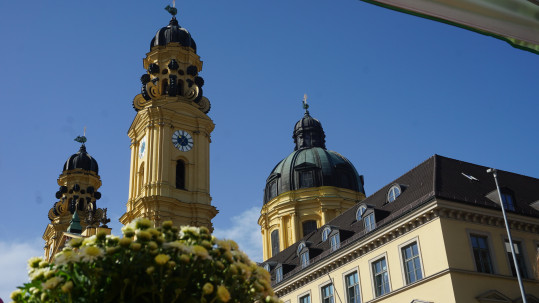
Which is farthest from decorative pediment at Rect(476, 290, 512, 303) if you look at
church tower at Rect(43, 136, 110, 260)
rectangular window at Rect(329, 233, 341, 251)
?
church tower at Rect(43, 136, 110, 260)

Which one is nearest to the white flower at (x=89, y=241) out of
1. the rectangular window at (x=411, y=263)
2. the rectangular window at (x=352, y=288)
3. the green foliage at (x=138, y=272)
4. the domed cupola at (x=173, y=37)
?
the green foliage at (x=138, y=272)

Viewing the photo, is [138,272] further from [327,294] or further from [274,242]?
[274,242]

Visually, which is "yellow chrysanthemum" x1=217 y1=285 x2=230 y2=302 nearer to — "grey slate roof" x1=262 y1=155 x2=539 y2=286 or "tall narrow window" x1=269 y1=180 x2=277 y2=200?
"grey slate roof" x1=262 y1=155 x2=539 y2=286

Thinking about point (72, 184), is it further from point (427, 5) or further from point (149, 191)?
point (427, 5)

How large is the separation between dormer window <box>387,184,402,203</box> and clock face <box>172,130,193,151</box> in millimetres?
22509

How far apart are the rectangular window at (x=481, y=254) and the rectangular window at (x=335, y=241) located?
854 centimetres

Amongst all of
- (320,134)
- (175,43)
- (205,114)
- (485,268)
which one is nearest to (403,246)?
(485,268)

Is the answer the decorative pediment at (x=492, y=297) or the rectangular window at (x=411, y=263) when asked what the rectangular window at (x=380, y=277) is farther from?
the decorative pediment at (x=492, y=297)

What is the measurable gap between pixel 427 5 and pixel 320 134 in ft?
218

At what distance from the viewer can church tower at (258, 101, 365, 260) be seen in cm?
5922

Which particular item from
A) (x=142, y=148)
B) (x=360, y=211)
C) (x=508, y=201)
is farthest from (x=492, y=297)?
(x=142, y=148)

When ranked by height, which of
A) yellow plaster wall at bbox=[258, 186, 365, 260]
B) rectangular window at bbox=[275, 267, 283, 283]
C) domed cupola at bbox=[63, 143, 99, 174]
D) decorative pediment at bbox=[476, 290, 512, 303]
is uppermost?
domed cupola at bbox=[63, 143, 99, 174]

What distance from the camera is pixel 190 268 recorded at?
4.96m

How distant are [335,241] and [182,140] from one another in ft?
71.1
